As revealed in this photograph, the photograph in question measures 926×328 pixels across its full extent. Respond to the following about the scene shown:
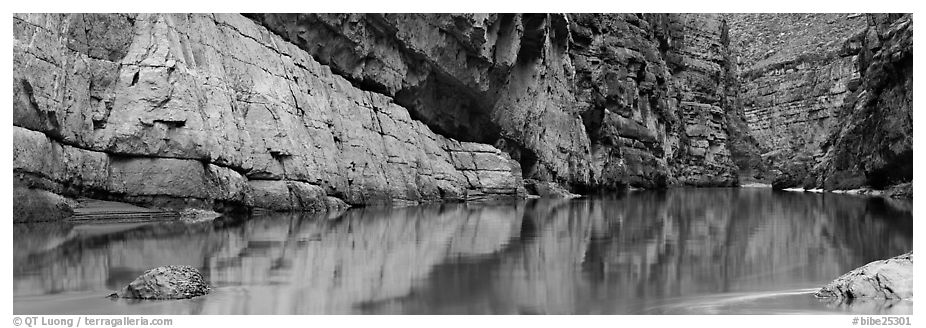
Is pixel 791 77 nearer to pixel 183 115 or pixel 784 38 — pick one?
pixel 784 38

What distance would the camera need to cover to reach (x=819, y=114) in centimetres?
8338

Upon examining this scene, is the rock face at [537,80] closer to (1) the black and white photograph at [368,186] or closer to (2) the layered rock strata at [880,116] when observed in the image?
(1) the black and white photograph at [368,186]

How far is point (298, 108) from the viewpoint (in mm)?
21828

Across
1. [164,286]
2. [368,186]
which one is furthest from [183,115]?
[164,286]

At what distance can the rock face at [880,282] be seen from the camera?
23.8ft

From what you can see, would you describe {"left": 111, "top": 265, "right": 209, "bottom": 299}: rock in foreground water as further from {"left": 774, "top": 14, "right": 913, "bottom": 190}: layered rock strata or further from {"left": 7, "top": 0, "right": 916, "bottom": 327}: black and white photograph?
{"left": 774, "top": 14, "right": 913, "bottom": 190}: layered rock strata

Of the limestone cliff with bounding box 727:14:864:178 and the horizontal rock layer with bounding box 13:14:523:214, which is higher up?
the limestone cliff with bounding box 727:14:864:178

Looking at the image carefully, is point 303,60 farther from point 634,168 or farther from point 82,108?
point 634,168

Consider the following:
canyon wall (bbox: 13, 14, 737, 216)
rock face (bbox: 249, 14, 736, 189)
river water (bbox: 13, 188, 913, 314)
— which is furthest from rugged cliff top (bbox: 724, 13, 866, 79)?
river water (bbox: 13, 188, 913, 314)

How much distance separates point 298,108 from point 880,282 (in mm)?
16590

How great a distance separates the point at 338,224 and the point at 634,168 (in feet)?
145

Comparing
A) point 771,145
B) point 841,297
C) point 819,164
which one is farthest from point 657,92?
point 841,297

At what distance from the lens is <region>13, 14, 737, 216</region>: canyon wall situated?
614 inches

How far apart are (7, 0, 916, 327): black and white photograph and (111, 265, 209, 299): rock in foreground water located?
0.03 metres
